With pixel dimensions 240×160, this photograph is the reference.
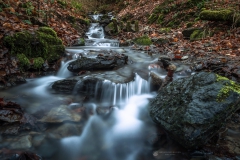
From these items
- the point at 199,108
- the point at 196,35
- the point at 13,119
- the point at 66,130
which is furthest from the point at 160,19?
the point at 13,119

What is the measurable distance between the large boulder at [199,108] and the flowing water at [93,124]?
37cm

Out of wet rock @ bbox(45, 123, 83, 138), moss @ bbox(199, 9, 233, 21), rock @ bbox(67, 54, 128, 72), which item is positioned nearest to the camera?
wet rock @ bbox(45, 123, 83, 138)

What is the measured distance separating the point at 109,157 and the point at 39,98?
6.86ft

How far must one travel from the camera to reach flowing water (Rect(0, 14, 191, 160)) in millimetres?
2734

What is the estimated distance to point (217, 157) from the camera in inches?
95.0

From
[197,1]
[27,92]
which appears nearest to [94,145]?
[27,92]

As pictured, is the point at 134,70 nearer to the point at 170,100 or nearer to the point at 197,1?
the point at 170,100

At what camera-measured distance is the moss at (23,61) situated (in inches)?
181

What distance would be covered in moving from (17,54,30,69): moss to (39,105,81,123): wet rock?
6.44 ft

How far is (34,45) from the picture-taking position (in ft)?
16.3

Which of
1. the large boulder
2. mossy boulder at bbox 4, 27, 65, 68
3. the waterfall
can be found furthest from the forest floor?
the waterfall

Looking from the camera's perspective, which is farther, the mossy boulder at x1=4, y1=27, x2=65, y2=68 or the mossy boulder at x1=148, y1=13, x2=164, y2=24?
the mossy boulder at x1=148, y1=13, x2=164, y2=24

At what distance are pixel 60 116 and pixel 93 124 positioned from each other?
0.60 meters

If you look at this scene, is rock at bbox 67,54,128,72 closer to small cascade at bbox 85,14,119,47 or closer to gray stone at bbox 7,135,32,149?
gray stone at bbox 7,135,32,149
